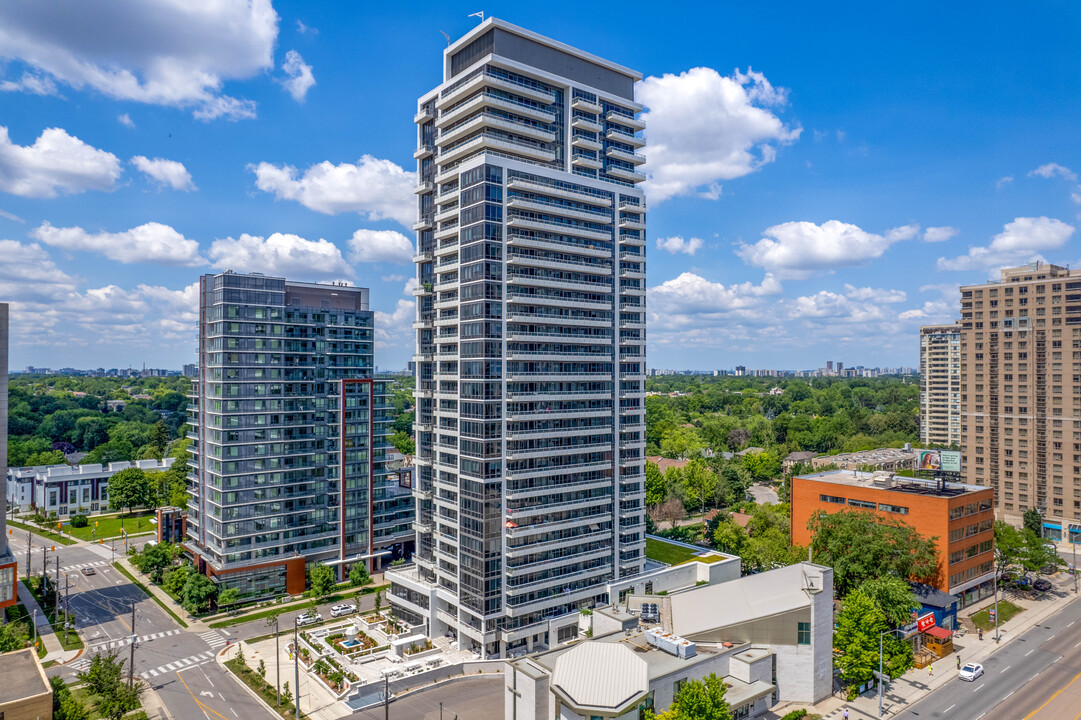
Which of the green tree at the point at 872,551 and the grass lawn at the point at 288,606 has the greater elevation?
the green tree at the point at 872,551

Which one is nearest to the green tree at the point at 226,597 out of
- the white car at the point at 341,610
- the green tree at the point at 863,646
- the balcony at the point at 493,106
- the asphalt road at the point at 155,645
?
the asphalt road at the point at 155,645

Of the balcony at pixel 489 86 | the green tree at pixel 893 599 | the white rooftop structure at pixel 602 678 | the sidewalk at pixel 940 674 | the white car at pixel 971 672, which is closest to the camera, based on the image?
the white rooftop structure at pixel 602 678

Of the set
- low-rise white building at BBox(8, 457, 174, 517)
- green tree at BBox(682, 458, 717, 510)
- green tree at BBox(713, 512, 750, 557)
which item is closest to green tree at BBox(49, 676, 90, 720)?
green tree at BBox(713, 512, 750, 557)

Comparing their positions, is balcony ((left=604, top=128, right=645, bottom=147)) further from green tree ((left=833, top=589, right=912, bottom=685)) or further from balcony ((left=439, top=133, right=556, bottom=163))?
green tree ((left=833, top=589, right=912, bottom=685))

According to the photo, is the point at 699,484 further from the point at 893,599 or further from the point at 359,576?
the point at 359,576

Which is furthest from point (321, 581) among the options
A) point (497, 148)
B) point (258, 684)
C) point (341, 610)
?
point (497, 148)

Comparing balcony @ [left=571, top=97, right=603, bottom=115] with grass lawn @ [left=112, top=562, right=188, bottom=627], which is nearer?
balcony @ [left=571, top=97, right=603, bottom=115]

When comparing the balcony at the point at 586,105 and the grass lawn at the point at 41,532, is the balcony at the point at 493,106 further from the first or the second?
the grass lawn at the point at 41,532
